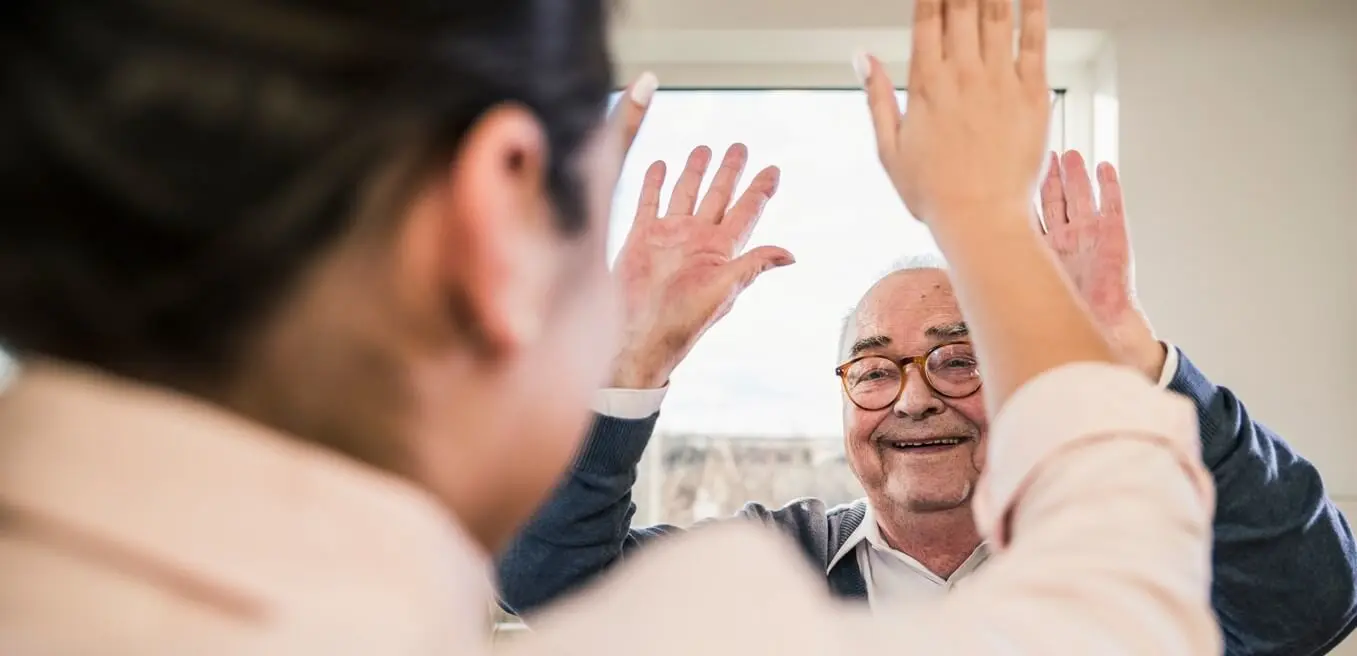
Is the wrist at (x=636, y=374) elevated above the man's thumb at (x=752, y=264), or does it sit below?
below

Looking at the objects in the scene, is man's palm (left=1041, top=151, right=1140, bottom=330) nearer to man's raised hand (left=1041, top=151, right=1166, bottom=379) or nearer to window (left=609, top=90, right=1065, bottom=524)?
man's raised hand (left=1041, top=151, right=1166, bottom=379)

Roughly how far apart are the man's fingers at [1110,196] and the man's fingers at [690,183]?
1.83 feet

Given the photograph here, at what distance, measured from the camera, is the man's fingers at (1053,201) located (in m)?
1.42

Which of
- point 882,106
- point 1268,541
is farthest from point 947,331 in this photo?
point 882,106

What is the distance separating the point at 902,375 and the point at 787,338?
2.02ft

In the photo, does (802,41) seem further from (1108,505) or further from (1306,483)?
(1108,505)

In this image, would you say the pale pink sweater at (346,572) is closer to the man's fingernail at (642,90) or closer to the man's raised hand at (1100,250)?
the man's fingernail at (642,90)

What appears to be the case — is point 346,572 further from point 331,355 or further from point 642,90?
point 642,90

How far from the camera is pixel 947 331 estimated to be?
1.77 m

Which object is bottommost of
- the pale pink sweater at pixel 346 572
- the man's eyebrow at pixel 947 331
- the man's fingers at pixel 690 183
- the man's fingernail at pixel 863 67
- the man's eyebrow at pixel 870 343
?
the man's eyebrow at pixel 870 343

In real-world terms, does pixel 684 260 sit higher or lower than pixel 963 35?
lower

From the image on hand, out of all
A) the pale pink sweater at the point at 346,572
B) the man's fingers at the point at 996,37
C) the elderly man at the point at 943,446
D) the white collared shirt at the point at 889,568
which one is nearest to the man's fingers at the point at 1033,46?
the man's fingers at the point at 996,37

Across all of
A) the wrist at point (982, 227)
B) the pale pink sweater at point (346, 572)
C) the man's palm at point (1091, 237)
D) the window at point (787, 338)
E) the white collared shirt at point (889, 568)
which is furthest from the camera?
the window at point (787, 338)

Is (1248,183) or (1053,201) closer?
(1053,201)
